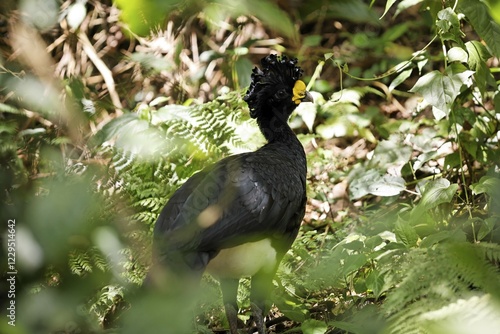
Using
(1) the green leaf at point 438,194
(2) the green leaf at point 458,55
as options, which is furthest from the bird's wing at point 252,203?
(2) the green leaf at point 458,55

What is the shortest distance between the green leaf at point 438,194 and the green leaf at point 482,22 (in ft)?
2.45

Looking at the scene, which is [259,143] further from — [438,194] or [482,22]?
[482,22]

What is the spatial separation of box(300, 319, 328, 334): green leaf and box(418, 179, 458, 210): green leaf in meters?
0.67

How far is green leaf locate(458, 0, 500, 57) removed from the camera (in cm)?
205

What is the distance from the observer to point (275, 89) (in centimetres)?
347

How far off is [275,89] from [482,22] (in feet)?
4.87

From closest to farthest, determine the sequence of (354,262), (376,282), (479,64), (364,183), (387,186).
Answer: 1. (376,282)
2. (354,262)
3. (479,64)
4. (387,186)
5. (364,183)

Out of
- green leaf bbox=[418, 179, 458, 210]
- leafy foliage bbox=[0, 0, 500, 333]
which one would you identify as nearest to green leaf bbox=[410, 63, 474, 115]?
leafy foliage bbox=[0, 0, 500, 333]

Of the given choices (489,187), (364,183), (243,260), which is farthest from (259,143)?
(489,187)

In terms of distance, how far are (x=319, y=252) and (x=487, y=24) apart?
152 centimetres

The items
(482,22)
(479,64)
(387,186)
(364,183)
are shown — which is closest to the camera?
(482,22)

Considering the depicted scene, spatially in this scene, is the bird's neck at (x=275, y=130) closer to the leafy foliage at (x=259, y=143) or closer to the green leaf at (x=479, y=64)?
the leafy foliage at (x=259, y=143)

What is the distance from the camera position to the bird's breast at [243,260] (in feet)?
9.18

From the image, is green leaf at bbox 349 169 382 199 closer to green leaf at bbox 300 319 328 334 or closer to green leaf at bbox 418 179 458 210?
green leaf at bbox 418 179 458 210
